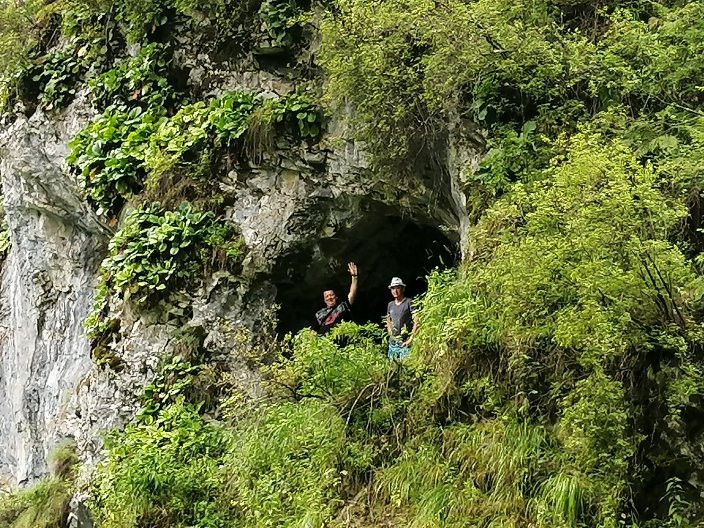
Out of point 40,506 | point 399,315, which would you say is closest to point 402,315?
point 399,315

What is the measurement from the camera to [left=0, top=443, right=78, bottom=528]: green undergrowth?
28.1 feet

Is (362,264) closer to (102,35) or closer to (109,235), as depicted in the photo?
(109,235)

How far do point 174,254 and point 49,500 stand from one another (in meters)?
3.33

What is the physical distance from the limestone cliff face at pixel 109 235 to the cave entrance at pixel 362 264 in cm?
4

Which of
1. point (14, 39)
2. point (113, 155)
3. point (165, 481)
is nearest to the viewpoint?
point (165, 481)

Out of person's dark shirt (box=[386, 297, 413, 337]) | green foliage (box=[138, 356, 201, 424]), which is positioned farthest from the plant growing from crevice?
green foliage (box=[138, 356, 201, 424])

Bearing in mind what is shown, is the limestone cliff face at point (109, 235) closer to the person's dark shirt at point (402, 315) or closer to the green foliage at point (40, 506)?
the green foliage at point (40, 506)

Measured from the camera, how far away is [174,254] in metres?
8.48

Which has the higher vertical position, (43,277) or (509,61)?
(509,61)

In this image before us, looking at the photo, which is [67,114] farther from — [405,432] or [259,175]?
[405,432]

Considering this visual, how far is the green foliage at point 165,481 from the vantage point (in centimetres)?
622

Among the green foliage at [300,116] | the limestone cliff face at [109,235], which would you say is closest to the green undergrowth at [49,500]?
the limestone cliff face at [109,235]

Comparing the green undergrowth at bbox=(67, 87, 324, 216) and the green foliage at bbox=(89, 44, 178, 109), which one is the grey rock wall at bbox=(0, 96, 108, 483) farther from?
the green undergrowth at bbox=(67, 87, 324, 216)

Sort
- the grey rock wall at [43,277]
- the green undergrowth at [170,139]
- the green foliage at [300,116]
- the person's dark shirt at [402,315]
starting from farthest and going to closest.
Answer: the grey rock wall at [43,277], the green undergrowth at [170,139], the green foliage at [300,116], the person's dark shirt at [402,315]
